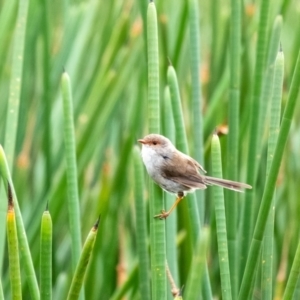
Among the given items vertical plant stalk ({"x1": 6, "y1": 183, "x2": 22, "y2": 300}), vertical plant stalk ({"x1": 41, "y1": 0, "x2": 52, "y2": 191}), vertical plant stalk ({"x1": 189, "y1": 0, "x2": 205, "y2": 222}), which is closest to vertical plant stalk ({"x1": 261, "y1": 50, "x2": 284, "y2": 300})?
vertical plant stalk ({"x1": 189, "y1": 0, "x2": 205, "y2": 222})

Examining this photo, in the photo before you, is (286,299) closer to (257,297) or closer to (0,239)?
(0,239)

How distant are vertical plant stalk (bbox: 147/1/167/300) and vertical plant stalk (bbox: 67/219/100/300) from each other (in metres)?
0.12

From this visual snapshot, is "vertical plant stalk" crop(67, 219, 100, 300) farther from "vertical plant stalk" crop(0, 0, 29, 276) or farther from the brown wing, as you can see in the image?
the brown wing

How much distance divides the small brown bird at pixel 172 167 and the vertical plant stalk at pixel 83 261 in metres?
0.40

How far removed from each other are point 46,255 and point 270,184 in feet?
1.08

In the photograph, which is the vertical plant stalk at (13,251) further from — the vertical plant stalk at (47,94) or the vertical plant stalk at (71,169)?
the vertical plant stalk at (47,94)

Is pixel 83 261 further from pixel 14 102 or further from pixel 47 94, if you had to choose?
pixel 47 94

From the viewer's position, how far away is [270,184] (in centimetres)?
94

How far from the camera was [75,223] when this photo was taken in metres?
1.15

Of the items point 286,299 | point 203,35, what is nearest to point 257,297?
point 286,299

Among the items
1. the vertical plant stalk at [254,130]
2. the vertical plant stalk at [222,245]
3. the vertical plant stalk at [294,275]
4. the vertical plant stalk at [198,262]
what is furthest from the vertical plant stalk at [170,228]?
the vertical plant stalk at [198,262]

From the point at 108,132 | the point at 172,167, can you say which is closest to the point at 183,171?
the point at 172,167

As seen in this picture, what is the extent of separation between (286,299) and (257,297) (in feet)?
3.12

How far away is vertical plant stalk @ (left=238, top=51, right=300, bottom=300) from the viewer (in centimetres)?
90
